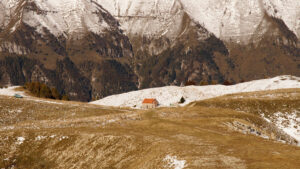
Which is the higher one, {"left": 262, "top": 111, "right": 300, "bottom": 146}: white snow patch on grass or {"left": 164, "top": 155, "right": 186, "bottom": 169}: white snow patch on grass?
{"left": 164, "top": 155, "right": 186, "bottom": 169}: white snow patch on grass

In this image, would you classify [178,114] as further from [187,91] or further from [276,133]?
[187,91]

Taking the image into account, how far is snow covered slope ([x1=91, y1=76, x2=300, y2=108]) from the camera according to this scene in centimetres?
15132

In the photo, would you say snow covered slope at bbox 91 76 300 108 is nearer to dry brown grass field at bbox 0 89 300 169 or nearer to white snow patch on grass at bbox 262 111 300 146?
white snow patch on grass at bbox 262 111 300 146

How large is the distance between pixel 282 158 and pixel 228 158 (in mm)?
5595

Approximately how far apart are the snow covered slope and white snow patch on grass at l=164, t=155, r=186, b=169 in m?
107

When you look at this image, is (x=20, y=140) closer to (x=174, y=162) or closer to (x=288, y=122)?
(x=174, y=162)

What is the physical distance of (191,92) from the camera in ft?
534

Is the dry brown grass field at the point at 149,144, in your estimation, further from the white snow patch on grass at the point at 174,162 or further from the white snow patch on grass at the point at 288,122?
the white snow patch on grass at the point at 288,122

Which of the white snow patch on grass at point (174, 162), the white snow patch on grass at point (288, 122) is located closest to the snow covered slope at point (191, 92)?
the white snow patch on grass at point (288, 122)

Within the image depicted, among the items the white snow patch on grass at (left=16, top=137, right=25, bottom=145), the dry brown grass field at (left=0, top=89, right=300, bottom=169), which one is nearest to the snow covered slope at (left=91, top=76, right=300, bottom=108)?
the dry brown grass field at (left=0, top=89, right=300, bottom=169)

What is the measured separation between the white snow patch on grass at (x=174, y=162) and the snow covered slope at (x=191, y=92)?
106576 mm

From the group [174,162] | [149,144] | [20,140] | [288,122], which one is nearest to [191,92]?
[288,122]

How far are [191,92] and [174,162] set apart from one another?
126m

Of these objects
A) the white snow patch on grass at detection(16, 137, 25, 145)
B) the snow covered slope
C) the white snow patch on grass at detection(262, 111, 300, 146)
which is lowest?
the white snow patch on grass at detection(262, 111, 300, 146)
